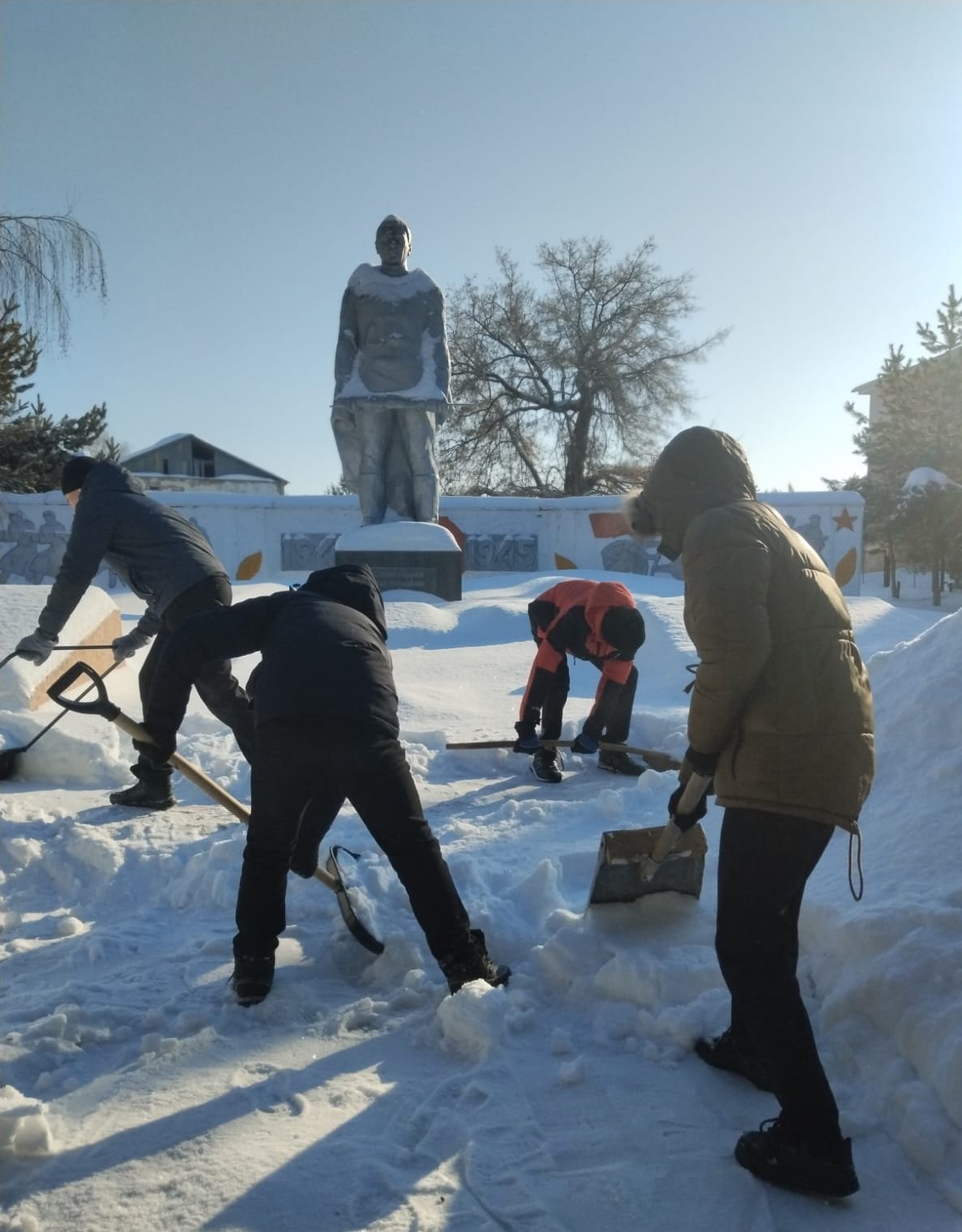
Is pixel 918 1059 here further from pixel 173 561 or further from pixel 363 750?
pixel 173 561

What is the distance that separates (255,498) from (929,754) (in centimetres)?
1309

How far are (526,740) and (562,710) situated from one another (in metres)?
0.26

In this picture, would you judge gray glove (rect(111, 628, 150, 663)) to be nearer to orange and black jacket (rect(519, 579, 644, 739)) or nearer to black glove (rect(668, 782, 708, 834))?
orange and black jacket (rect(519, 579, 644, 739))

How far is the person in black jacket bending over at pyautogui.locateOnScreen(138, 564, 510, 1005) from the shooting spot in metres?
2.40

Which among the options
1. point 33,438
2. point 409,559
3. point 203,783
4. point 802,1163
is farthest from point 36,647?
point 33,438

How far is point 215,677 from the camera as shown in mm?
4004

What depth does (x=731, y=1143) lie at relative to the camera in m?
1.91

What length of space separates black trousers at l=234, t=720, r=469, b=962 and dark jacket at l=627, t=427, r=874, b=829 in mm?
871

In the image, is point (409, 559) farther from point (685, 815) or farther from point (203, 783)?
point (685, 815)

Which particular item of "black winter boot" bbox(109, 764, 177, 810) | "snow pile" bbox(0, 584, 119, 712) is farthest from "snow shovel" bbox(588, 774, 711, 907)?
Answer: "snow pile" bbox(0, 584, 119, 712)

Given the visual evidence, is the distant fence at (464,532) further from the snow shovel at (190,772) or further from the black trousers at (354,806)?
the black trousers at (354,806)

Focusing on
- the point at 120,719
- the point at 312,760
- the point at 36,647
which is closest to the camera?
the point at 312,760

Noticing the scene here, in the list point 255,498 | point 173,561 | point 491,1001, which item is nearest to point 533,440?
point 255,498

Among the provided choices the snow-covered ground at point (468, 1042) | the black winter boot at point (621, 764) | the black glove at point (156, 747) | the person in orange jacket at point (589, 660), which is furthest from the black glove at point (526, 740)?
the black glove at point (156, 747)
